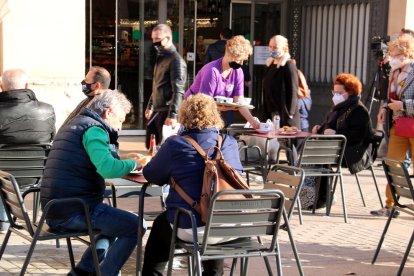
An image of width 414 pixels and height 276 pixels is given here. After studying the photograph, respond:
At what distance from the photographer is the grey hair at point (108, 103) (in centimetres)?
545

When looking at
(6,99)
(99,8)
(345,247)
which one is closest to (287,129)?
(345,247)

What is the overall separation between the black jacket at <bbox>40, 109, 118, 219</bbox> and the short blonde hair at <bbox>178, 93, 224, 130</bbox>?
1.87 feet

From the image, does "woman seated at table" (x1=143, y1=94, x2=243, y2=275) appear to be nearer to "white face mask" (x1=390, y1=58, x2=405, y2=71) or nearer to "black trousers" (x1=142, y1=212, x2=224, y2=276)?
"black trousers" (x1=142, y1=212, x2=224, y2=276)

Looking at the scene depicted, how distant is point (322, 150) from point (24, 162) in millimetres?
3201

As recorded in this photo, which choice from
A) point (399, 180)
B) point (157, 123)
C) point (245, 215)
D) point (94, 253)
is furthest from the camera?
point (157, 123)

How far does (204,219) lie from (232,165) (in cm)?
61

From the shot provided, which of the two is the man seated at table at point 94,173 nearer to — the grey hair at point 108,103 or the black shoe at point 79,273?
the grey hair at point 108,103

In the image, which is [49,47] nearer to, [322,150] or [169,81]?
[169,81]

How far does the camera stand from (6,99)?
278 inches

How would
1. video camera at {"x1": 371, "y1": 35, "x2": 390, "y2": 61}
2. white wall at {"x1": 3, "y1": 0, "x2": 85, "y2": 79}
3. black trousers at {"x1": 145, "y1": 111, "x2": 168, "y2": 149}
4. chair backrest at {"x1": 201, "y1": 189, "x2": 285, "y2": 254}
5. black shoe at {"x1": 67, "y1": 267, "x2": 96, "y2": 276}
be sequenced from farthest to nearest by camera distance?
video camera at {"x1": 371, "y1": 35, "x2": 390, "y2": 61} → white wall at {"x1": 3, "y1": 0, "x2": 85, "y2": 79} → black trousers at {"x1": 145, "y1": 111, "x2": 168, "y2": 149} → black shoe at {"x1": 67, "y1": 267, "x2": 96, "y2": 276} → chair backrest at {"x1": 201, "y1": 189, "x2": 285, "y2": 254}

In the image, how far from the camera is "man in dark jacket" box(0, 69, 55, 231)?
23.0ft

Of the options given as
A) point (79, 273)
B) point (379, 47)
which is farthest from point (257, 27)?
point (79, 273)

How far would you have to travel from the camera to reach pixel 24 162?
677 centimetres

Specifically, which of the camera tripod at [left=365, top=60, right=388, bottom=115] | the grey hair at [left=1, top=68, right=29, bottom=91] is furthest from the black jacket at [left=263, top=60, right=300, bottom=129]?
the grey hair at [left=1, top=68, right=29, bottom=91]
